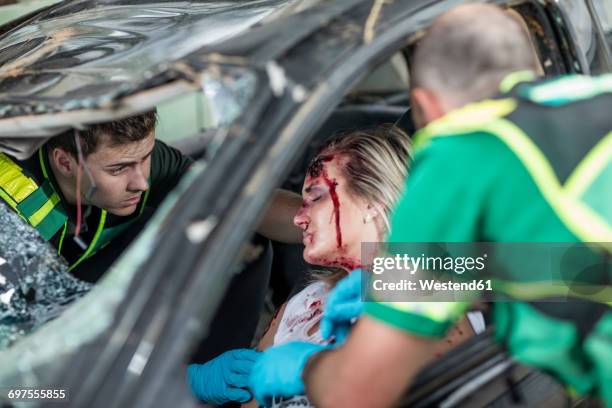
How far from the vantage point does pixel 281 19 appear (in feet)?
5.44

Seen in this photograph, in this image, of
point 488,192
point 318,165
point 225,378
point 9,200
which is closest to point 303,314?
point 225,378

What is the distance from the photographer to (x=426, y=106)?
148cm

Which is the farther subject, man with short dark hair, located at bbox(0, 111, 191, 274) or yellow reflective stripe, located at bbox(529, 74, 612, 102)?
man with short dark hair, located at bbox(0, 111, 191, 274)

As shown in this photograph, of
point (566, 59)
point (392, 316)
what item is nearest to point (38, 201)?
point (392, 316)

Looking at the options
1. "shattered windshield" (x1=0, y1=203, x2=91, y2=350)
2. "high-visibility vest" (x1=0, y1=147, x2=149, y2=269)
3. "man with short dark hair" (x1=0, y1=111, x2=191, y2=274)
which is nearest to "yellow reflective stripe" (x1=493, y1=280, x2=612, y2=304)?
"shattered windshield" (x1=0, y1=203, x2=91, y2=350)

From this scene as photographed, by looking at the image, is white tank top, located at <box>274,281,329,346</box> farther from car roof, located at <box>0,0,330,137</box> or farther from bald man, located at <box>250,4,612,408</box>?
car roof, located at <box>0,0,330,137</box>

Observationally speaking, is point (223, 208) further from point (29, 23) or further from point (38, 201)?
point (29, 23)

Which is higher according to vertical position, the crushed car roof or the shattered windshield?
the crushed car roof

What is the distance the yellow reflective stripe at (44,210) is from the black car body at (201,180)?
→ 40 centimetres

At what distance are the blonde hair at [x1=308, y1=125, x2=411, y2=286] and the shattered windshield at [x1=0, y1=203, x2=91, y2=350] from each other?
0.73m

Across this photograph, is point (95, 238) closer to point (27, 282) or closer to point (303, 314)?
point (27, 282)

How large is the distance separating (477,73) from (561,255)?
0.35 m

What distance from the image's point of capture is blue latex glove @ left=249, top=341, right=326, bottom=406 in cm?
167

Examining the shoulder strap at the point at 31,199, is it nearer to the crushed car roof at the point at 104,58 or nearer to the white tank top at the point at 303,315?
the crushed car roof at the point at 104,58
